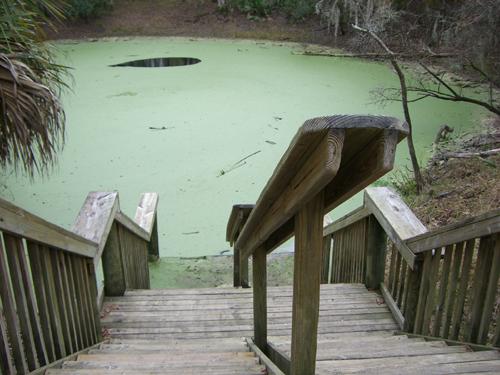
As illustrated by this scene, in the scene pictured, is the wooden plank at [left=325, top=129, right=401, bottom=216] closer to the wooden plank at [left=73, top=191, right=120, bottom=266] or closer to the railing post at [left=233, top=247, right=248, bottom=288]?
the wooden plank at [left=73, top=191, right=120, bottom=266]

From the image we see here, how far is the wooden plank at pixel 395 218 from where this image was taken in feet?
7.07

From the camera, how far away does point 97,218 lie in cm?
231

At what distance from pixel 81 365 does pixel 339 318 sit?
1248 millimetres

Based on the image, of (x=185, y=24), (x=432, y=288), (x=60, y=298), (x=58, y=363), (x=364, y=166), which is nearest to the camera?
(x=364, y=166)

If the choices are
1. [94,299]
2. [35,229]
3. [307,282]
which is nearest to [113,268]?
[94,299]

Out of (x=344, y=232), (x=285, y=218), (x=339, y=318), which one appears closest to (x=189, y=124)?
(x=344, y=232)

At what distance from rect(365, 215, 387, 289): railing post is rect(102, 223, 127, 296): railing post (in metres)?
1.34

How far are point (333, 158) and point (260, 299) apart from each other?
120cm

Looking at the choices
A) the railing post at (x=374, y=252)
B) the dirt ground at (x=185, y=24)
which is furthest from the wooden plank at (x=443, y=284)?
the dirt ground at (x=185, y=24)

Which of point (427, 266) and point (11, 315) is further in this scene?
point (427, 266)

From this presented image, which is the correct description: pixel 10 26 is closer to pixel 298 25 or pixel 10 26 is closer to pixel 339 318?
pixel 339 318

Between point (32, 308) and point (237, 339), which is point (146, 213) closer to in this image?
point (237, 339)

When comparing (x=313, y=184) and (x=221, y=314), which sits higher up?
(x=313, y=184)

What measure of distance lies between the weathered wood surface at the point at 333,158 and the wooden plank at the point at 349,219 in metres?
1.60
